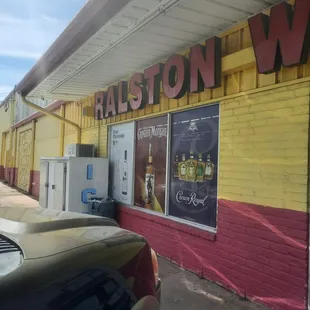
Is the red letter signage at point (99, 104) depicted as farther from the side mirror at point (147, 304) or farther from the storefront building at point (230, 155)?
the side mirror at point (147, 304)

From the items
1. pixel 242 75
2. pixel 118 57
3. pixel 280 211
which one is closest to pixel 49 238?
pixel 280 211

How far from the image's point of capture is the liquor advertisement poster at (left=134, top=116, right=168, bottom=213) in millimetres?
6082

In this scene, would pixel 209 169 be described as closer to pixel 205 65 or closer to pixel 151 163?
pixel 205 65

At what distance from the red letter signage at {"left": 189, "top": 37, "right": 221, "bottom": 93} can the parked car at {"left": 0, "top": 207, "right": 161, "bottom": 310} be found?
9.42 ft

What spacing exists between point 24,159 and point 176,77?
14427mm

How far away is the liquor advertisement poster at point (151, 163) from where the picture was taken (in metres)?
6.08

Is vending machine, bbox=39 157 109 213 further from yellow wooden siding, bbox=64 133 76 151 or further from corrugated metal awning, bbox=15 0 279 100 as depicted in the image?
yellow wooden siding, bbox=64 133 76 151

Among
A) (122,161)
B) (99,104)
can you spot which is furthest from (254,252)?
(99,104)

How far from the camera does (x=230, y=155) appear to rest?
4578 mm

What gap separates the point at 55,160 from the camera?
7.80m

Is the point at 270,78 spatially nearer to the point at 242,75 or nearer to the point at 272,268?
the point at 242,75

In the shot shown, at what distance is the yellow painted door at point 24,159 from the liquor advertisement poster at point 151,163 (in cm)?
1095

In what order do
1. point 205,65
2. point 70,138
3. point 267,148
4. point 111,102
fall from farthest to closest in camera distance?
1. point 70,138
2. point 111,102
3. point 205,65
4. point 267,148

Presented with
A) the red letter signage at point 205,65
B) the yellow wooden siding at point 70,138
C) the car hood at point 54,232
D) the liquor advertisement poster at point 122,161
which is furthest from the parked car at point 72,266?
the yellow wooden siding at point 70,138
